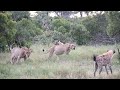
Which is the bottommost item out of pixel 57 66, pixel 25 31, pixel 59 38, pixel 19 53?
pixel 57 66

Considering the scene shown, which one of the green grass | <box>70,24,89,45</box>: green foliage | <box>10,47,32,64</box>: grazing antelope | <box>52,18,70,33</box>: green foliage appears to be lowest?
the green grass

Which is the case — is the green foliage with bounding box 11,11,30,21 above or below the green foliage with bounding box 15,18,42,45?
above

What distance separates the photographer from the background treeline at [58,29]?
21.9ft

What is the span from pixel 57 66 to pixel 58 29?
2.53 feet

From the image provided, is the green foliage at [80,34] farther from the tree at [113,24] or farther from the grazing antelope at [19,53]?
the grazing antelope at [19,53]

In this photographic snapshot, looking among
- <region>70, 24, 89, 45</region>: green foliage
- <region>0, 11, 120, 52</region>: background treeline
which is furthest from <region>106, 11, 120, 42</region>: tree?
<region>70, 24, 89, 45</region>: green foliage

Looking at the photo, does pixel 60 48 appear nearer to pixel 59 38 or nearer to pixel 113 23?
pixel 59 38

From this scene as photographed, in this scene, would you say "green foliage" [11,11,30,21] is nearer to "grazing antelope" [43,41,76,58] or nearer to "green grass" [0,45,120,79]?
"green grass" [0,45,120,79]

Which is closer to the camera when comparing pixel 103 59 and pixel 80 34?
pixel 103 59

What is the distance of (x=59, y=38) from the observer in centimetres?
671

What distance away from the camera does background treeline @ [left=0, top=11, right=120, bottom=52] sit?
6.66 meters

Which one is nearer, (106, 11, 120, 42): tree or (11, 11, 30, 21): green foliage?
(11, 11, 30, 21): green foliage

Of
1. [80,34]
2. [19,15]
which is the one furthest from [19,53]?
[80,34]
